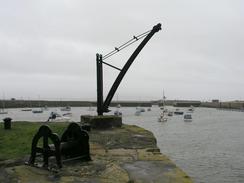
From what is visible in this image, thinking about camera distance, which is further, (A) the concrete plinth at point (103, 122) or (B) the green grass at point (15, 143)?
(A) the concrete plinth at point (103, 122)

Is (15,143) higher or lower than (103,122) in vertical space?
lower

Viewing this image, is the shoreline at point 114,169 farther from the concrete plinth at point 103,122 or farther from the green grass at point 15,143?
the concrete plinth at point 103,122

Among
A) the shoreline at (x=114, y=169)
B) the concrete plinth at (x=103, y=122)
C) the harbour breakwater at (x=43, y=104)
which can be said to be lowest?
the shoreline at (x=114, y=169)

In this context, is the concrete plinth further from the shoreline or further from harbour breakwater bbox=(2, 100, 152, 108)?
harbour breakwater bbox=(2, 100, 152, 108)

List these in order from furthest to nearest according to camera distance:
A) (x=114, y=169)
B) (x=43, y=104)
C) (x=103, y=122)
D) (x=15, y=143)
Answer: (x=43, y=104)
(x=103, y=122)
(x=15, y=143)
(x=114, y=169)

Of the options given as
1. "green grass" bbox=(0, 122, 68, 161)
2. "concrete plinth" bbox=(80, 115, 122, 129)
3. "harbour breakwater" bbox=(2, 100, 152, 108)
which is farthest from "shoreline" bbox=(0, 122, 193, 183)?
"harbour breakwater" bbox=(2, 100, 152, 108)

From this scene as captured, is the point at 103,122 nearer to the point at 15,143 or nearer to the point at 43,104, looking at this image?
the point at 15,143

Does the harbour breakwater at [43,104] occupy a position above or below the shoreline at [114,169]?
above

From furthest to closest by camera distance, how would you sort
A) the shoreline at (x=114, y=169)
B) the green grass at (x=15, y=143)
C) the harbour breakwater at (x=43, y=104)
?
the harbour breakwater at (x=43, y=104)
the green grass at (x=15, y=143)
the shoreline at (x=114, y=169)

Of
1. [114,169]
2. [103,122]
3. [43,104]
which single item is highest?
[43,104]

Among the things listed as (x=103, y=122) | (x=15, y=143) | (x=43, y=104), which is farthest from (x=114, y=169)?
(x=43, y=104)

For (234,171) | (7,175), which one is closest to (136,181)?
(7,175)

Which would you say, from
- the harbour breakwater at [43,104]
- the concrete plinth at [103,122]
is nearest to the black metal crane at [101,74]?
the concrete plinth at [103,122]

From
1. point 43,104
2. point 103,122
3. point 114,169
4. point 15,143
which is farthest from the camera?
point 43,104
